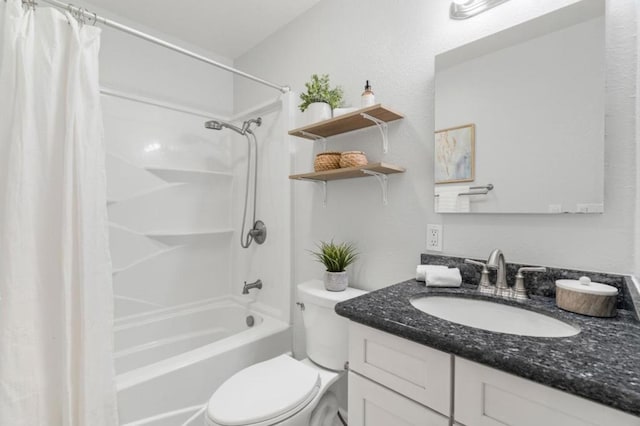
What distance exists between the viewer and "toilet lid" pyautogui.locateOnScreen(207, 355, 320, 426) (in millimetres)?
995

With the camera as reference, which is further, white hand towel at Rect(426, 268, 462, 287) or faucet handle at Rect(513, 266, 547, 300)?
white hand towel at Rect(426, 268, 462, 287)

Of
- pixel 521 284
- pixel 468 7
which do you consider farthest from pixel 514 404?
pixel 468 7

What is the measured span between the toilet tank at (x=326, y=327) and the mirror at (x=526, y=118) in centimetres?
66

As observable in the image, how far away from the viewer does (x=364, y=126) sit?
1484 mm

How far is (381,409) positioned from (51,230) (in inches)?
51.1

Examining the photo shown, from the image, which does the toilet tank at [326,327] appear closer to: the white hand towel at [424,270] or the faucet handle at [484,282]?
the white hand towel at [424,270]

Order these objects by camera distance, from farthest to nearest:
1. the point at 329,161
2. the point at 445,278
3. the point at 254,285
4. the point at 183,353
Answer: the point at 254,285, the point at 183,353, the point at 329,161, the point at 445,278

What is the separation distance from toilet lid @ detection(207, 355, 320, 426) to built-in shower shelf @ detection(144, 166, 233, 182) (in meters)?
1.54

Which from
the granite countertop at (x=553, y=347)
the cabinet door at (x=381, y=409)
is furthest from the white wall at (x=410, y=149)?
the cabinet door at (x=381, y=409)

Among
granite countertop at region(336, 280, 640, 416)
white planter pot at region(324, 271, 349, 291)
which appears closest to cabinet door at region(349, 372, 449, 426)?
granite countertop at region(336, 280, 640, 416)

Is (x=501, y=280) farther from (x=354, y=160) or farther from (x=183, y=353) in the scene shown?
(x=183, y=353)

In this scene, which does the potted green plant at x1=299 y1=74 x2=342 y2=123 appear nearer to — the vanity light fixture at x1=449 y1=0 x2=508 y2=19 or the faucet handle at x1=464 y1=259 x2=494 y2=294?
the vanity light fixture at x1=449 y1=0 x2=508 y2=19

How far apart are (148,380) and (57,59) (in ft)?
4.42

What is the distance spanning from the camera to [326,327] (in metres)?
1.36
